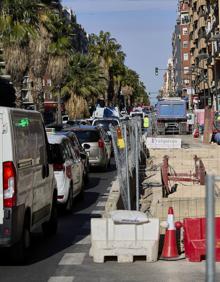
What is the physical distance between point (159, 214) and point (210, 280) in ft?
26.6

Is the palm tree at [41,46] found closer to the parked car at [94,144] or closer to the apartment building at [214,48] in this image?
the parked car at [94,144]

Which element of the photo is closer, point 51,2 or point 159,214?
point 159,214

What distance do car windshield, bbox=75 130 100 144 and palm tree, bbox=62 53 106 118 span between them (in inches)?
1399

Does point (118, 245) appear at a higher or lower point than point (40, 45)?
lower

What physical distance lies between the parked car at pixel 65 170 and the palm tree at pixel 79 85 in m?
44.8

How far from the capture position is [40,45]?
127 feet

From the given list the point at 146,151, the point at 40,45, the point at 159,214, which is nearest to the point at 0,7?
the point at 146,151

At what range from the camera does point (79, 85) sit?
2384 inches

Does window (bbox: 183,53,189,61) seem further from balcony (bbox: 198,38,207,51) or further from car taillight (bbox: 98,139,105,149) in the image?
car taillight (bbox: 98,139,105,149)

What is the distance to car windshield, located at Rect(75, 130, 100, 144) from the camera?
23.3 meters

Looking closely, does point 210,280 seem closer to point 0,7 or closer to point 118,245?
point 118,245

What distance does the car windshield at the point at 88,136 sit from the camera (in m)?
23.3

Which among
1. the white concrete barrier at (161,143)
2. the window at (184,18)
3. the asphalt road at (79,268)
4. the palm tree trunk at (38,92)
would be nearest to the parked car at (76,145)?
the asphalt road at (79,268)

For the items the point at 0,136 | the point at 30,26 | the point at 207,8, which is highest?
the point at 207,8
